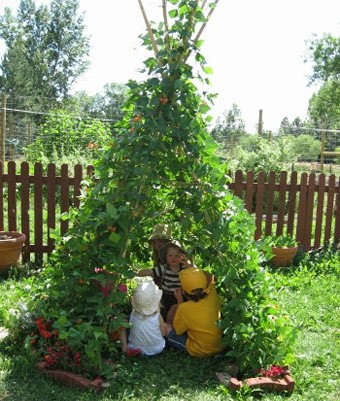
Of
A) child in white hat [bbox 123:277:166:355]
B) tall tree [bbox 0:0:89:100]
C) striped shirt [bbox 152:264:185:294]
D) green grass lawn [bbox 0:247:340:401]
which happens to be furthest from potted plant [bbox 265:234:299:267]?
tall tree [bbox 0:0:89:100]

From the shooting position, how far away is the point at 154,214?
4012 millimetres

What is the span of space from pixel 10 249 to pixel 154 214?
2.98 m

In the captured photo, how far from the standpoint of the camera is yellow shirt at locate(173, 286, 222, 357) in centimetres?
401

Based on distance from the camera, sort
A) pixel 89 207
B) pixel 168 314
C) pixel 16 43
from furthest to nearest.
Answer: pixel 16 43 < pixel 168 314 < pixel 89 207

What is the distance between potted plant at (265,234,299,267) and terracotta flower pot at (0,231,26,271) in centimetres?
358

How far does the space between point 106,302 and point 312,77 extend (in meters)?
40.0

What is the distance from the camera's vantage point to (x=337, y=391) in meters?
3.63

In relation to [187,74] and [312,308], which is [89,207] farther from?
[312,308]

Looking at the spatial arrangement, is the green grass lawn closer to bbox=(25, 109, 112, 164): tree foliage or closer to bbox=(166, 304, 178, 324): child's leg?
bbox=(166, 304, 178, 324): child's leg

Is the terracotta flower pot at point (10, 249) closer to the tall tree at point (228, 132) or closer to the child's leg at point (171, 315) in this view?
the child's leg at point (171, 315)

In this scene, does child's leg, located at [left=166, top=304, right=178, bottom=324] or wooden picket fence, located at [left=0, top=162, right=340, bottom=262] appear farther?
wooden picket fence, located at [left=0, top=162, right=340, bottom=262]

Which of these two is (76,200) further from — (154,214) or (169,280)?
(154,214)

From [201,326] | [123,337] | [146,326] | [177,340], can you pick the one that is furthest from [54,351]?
[201,326]

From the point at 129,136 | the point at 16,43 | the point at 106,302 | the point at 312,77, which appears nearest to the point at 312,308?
the point at 106,302
